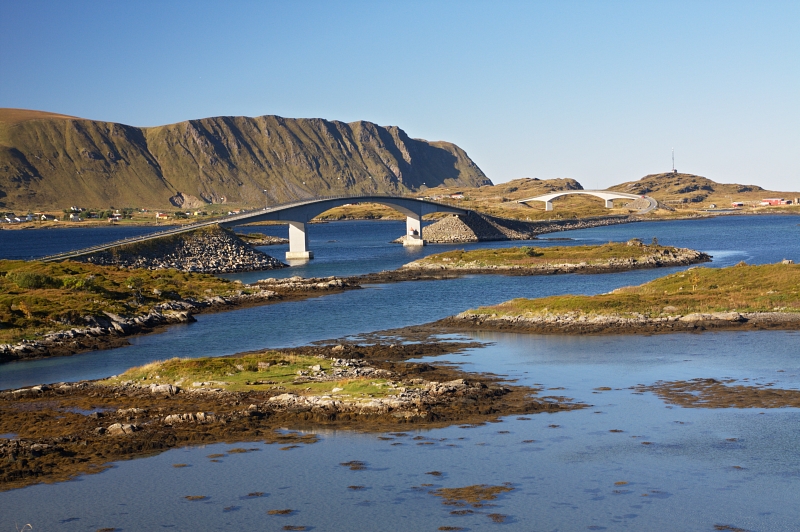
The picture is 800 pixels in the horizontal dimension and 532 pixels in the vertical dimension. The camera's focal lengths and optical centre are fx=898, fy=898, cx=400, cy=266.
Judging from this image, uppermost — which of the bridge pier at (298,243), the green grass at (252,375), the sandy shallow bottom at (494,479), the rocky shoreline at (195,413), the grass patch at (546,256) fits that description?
the bridge pier at (298,243)

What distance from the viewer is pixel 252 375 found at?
39.2 m

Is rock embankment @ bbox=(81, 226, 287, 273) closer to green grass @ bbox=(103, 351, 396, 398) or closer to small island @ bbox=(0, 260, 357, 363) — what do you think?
small island @ bbox=(0, 260, 357, 363)

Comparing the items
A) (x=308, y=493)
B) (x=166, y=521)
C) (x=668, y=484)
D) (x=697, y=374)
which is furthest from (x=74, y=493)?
(x=697, y=374)

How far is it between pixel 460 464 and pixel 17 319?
37.1 m

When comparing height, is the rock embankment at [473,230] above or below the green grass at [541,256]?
above

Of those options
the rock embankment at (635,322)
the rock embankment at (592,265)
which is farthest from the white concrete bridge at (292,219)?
the rock embankment at (635,322)

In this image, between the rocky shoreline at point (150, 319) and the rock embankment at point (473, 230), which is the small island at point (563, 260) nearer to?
the rocky shoreline at point (150, 319)

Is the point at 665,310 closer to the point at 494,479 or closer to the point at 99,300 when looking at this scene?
the point at 494,479

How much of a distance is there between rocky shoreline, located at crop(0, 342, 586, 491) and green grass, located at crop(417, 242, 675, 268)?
6478 cm

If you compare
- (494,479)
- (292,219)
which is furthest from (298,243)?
(494,479)

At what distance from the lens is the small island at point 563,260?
3910 inches

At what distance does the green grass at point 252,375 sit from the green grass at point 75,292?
1499 centimetres

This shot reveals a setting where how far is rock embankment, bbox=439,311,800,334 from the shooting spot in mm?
51938

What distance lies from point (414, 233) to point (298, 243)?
35.9 meters
